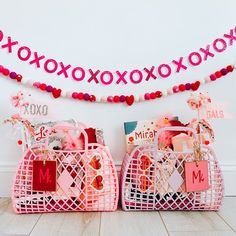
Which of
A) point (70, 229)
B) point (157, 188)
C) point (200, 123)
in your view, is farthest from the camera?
point (200, 123)

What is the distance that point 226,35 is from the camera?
1482 millimetres

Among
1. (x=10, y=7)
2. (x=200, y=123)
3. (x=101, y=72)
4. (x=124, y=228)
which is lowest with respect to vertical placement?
(x=124, y=228)

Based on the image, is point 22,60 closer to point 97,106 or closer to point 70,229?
point 97,106

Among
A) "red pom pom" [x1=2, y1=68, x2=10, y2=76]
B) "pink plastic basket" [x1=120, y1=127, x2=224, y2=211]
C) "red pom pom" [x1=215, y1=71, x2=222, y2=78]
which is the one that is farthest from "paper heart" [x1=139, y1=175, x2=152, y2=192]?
"red pom pom" [x1=2, y1=68, x2=10, y2=76]

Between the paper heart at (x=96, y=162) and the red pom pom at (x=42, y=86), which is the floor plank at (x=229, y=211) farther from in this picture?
the red pom pom at (x=42, y=86)

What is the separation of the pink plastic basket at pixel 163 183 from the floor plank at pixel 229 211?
0.03 meters

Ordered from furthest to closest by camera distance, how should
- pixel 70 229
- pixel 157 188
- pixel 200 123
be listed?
pixel 200 123 < pixel 157 188 < pixel 70 229

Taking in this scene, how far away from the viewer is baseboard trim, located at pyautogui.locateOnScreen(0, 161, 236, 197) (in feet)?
4.79

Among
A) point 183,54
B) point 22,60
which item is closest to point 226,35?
point 183,54

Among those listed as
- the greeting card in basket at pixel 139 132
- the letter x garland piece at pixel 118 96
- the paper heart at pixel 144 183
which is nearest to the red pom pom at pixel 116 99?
the letter x garland piece at pixel 118 96

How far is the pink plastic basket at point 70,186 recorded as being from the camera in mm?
1243

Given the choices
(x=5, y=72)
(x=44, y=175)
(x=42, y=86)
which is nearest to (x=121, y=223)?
(x=44, y=175)

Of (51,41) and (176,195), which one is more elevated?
(51,41)

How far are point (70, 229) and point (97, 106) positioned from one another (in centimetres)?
54
